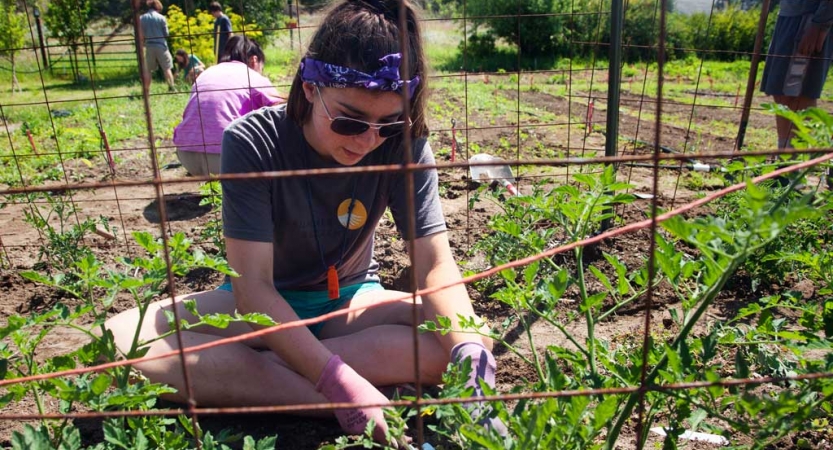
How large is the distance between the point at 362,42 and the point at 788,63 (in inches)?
120

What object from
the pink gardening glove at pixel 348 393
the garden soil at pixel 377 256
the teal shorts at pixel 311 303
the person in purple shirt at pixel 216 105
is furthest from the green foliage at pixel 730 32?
the pink gardening glove at pixel 348 393

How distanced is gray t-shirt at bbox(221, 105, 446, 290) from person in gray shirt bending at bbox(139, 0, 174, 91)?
580 centimetres

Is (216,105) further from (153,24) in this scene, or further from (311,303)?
(153,24)

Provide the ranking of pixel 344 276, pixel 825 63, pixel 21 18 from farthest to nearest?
pixel 21 18 < pixel 825 63 < pixel 344 276

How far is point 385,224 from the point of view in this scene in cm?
322

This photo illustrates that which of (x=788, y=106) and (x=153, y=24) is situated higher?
(x=153, y=24)

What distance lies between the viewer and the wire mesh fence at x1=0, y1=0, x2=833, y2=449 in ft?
3.26

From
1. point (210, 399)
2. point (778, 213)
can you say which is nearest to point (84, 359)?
point (210, 399)

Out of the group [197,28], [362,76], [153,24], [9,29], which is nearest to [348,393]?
[362,76]

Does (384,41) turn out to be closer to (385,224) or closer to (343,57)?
Answer: (343,57)

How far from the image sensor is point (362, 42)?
5.03ft

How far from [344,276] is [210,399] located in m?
0.54

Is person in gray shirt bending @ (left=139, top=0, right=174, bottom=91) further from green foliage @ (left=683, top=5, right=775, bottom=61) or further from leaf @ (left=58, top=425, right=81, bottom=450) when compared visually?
green foliage @ (left=683, top=5, right=775, bottom=61)

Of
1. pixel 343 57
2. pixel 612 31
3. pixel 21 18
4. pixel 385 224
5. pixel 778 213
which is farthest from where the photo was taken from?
pixel 21 18
